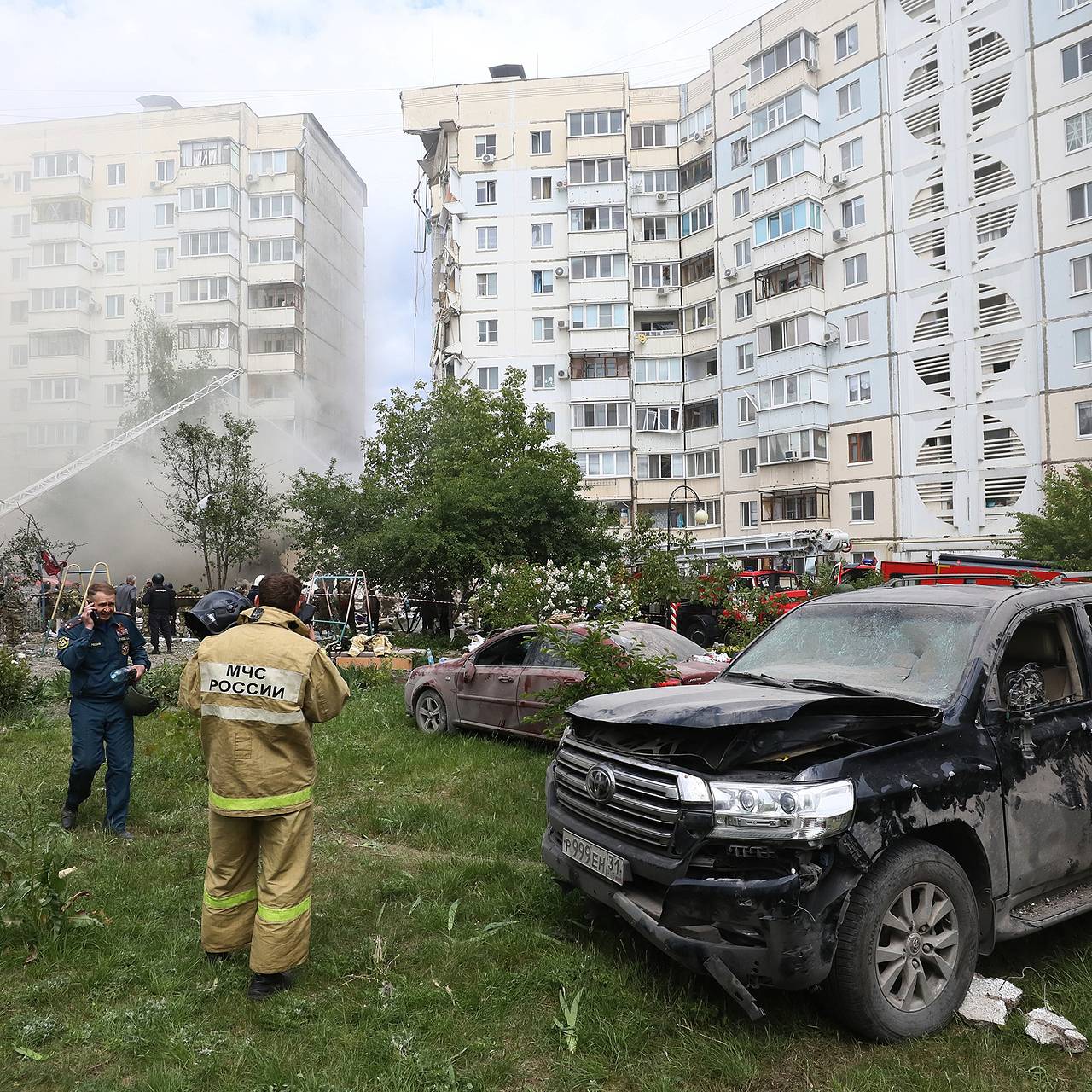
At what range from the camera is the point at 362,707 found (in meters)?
11.9

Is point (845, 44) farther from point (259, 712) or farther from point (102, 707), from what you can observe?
point (259, 712)

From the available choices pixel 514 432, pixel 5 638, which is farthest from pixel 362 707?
pixel 514 432

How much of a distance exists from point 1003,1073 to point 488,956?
2.22 meters

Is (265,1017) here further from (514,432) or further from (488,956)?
(514,432)

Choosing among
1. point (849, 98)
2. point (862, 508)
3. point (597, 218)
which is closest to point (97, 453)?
point (597, 218)

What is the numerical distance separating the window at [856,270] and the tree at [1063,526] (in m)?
15.1

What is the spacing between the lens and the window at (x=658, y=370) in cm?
4584

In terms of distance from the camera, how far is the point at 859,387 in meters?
37.7

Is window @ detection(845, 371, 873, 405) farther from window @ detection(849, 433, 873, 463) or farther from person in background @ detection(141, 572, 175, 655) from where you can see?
person in background @ detection(141, 572, 175, 655)

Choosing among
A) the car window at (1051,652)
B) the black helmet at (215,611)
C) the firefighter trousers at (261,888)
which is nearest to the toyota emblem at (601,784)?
the firefighter trousers at (261,888)

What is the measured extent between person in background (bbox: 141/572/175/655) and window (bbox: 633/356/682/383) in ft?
98.7

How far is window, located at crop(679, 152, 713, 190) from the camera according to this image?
45.4 m

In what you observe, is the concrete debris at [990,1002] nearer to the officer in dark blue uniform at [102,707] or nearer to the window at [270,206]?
the officer in dark blue uniform at [102,707]

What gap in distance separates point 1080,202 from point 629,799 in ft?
119
